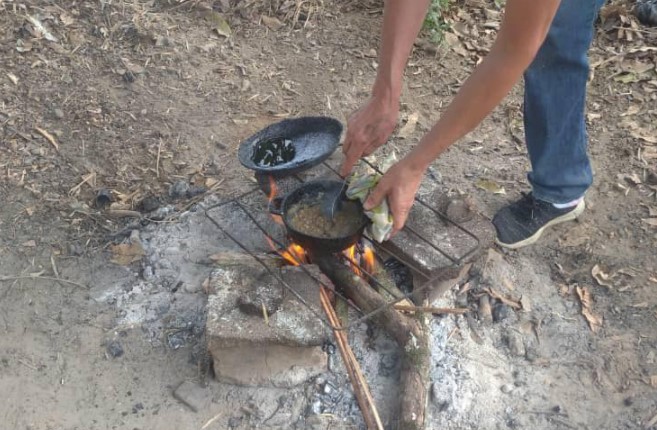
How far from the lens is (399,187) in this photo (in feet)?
7.48

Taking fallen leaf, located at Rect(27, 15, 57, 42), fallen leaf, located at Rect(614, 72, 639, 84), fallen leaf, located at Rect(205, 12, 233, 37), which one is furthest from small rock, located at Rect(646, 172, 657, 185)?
fallen leaf, located at Rect(27, 15, 57, 42)

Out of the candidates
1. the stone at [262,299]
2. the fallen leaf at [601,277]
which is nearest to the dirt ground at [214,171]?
the fallen leaf at [601,277]

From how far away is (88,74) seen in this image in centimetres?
401

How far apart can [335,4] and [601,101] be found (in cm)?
198

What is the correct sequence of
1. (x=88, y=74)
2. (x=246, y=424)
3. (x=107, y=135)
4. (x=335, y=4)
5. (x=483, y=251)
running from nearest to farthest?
(x=246, y=424) < (x=483, y=251) < (x=107, y=135) < (x=88, y=74) < (x=335, y=4)

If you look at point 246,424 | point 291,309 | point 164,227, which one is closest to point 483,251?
point 291,309

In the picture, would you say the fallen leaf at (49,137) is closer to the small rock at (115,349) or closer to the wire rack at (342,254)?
the wire rack at (342,254)

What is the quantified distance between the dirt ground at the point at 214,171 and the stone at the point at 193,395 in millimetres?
42

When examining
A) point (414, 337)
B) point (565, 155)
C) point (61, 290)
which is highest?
point (565, 155)

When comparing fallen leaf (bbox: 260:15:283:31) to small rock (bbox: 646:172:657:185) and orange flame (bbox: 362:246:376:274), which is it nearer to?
orange flame (bbox: 362:246:376:274)

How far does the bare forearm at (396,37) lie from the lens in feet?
8.12

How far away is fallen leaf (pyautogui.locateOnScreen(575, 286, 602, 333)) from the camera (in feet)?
9.64

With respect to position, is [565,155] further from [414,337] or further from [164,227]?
[164,227]

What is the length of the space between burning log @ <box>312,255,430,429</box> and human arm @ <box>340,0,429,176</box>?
0.44 meters
